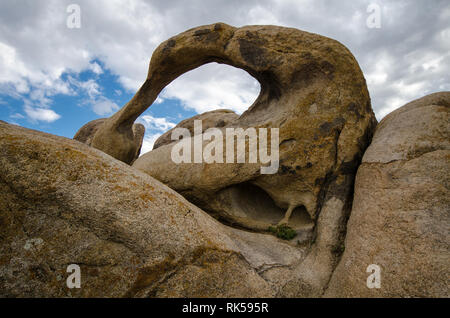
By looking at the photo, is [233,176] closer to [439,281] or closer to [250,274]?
[250,274]

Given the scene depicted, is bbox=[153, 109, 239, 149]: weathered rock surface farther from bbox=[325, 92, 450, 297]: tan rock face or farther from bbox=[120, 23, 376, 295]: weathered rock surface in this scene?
bbox=[325, 92, 450, 297]: tan rock face

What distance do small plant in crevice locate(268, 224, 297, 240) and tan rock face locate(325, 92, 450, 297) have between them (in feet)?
4.89

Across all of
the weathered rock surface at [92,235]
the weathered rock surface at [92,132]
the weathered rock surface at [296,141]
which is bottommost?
the weathered rock surface at [92,235]

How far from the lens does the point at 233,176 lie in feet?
21.5

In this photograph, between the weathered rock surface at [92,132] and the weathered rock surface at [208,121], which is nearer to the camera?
the weathered rock surface at [208,121]

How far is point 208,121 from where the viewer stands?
14305mm

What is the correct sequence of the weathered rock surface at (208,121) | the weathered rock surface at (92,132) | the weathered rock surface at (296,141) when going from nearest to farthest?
1. the weathered rock surface at (296,141)
2. the weathered rock surface at (208,121)
3. the weathered rock surface at (92,132)

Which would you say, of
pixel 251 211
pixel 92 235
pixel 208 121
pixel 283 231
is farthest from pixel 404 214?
pixel 208 121

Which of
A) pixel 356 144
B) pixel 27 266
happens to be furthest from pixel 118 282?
pixel 356 144

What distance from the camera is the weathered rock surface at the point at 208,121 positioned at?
1365 centimetres

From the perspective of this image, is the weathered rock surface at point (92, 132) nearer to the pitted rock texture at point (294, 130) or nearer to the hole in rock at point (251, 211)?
the pitted rock texture at point (294, 130)

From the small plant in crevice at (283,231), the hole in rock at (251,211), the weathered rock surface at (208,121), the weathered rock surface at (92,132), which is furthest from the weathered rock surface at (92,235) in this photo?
the weathered rock surface at (92,132)

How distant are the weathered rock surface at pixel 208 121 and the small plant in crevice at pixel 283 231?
7.83m

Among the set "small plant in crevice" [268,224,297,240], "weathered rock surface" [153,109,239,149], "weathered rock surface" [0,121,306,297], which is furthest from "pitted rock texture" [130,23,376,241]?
"weathered rock surface" [153,109,239,149]
